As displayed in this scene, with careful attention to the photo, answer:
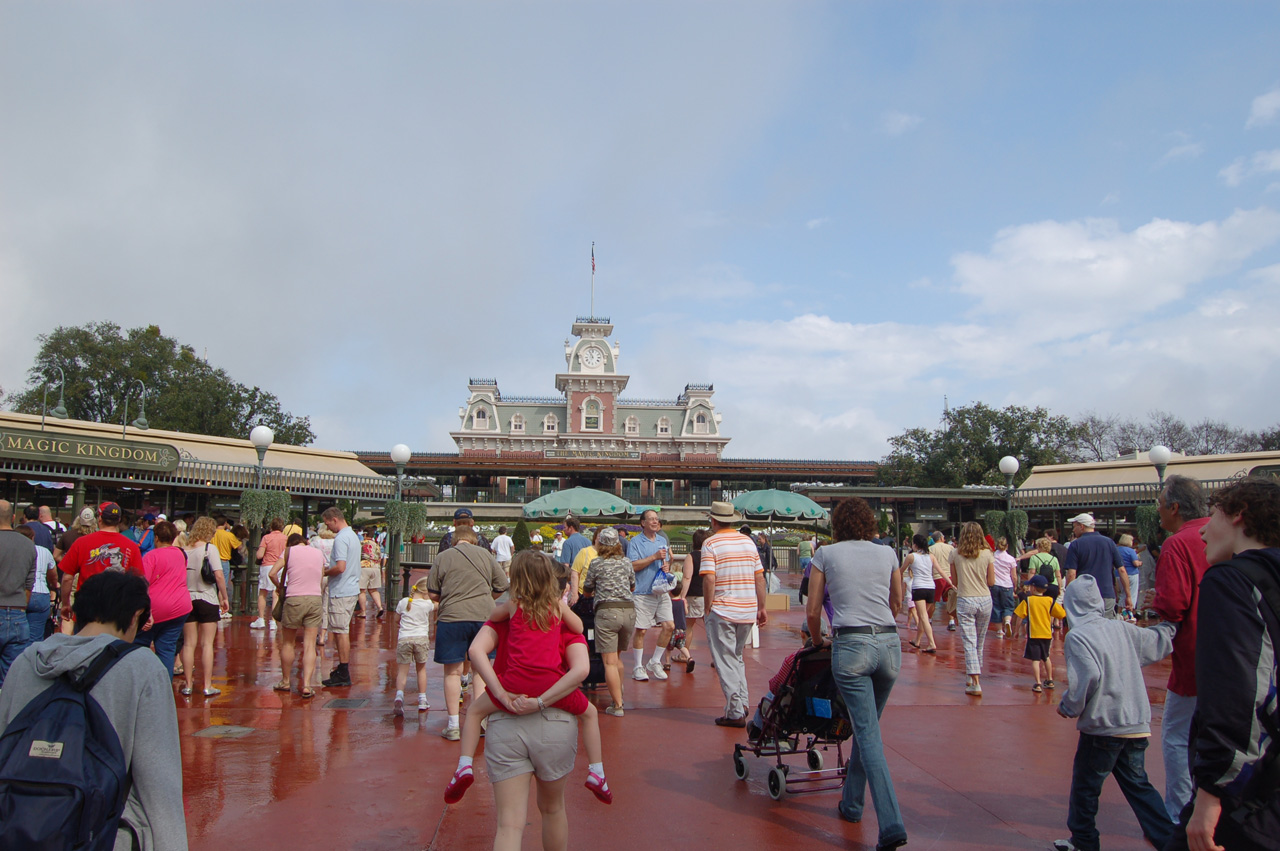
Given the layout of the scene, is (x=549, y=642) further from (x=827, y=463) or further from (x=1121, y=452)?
(x=1121, y=452)

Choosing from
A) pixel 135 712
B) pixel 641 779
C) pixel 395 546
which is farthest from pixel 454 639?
pixel 395 546

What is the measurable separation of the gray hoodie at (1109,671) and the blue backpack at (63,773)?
12.4 feet

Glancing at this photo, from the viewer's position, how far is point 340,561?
25.3ft

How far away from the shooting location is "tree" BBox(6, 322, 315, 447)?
45719 millimetres

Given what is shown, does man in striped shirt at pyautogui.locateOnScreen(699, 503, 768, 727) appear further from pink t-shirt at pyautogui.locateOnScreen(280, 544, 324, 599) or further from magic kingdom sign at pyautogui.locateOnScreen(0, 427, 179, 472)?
magic kingdom sign at pyautogui.locateOnScreen(0, 427, 179, 472)

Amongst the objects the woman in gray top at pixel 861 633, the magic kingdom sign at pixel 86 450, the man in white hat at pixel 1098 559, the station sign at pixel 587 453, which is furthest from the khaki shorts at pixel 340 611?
the station sign at pixel 587 453

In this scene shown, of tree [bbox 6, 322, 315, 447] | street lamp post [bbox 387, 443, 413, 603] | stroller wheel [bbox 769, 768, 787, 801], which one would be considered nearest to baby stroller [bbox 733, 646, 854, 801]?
stroller wheel [bbox 769, 768, 787, 801]

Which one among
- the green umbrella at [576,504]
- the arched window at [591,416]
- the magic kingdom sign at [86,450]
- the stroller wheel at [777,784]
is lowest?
the stroller wheel at [777,784]

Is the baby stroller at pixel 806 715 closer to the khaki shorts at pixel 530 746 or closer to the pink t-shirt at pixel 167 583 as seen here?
the khaki shorts at pixel 530 746

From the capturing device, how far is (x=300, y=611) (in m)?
7.39

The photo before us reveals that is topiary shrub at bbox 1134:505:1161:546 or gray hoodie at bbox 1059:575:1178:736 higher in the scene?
topiary shrub at bbox 1134:505:1161:546

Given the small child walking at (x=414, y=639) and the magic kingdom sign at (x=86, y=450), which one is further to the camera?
the magic kingdom sign at (x=86, y=450)

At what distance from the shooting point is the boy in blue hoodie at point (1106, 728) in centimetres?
381

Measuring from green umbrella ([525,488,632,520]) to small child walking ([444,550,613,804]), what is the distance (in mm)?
15801
